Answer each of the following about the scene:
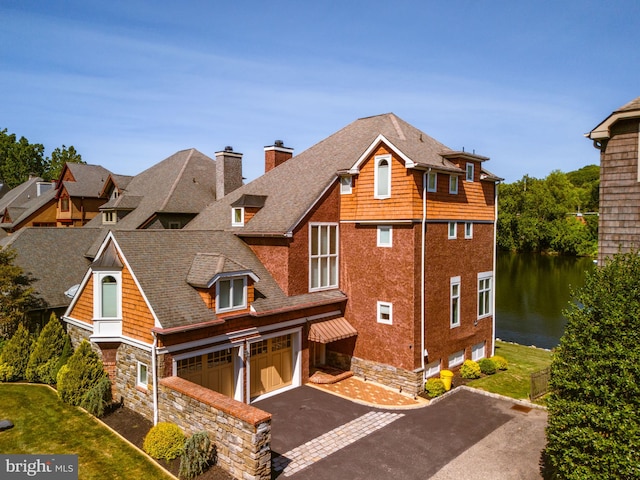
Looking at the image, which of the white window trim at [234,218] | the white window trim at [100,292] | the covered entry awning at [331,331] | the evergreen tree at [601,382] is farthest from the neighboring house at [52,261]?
the evergreen tree at [601,382]

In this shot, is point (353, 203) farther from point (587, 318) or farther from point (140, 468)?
point (140, 468)

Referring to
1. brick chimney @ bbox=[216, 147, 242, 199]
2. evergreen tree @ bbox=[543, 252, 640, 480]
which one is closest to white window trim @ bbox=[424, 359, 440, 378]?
evergreen tree @ bbox=[543, 252, 640, 480]

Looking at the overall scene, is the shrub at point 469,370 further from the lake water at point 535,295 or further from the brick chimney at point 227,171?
the brick chimney at point 227,171

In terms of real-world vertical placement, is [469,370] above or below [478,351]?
below

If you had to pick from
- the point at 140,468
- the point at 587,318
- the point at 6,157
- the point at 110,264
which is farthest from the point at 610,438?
the point at 6,157

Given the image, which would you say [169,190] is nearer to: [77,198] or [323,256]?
[77,198]

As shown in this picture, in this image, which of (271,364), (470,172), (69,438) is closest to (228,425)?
(69,438)
